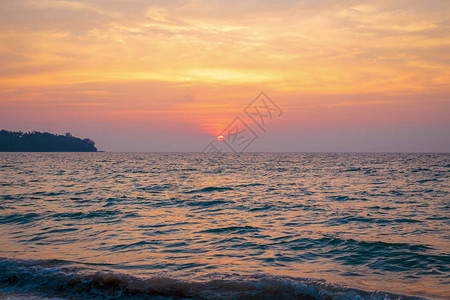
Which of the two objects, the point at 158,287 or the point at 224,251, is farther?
the point at 224,251

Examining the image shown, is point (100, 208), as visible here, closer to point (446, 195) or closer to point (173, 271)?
point (173, 271)

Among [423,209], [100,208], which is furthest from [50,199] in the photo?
[423,209]

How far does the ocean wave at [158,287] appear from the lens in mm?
7246

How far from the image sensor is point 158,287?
7.57 meters

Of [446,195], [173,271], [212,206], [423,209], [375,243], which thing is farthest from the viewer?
[446,195]

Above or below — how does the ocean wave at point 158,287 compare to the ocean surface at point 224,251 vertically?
above

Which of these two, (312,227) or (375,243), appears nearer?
(375,243)

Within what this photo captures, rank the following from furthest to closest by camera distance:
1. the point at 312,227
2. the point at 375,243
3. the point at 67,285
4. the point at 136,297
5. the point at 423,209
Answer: the point at 423,209 < the point at 312,227 < the point at 375,243 < the point at 67,285 < the point at 136,297

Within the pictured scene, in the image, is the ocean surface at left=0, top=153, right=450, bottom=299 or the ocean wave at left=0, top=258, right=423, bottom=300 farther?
the ocean surface at left=0, top=153, right=450, bottom=299

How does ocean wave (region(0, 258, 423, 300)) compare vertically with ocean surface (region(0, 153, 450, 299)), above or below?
above

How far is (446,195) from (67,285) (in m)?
25.3

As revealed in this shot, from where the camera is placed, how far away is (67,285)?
7715 millimetres

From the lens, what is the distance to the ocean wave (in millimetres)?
7246

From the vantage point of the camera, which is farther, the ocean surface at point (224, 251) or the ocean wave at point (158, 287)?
the ocean surface at point (224, 251)
